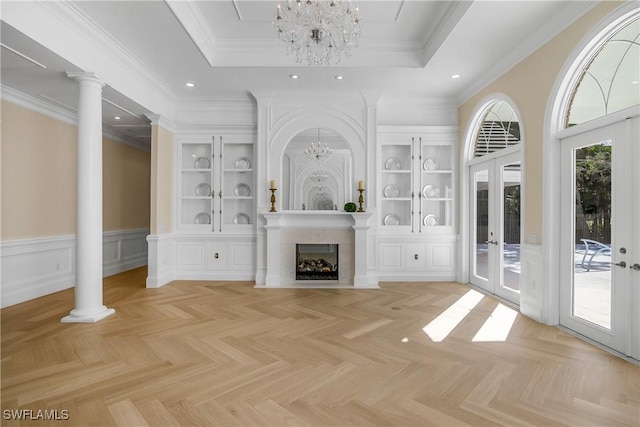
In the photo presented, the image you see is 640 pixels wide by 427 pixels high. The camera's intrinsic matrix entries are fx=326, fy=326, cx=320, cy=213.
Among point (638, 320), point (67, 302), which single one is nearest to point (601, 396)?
point (638, 320)

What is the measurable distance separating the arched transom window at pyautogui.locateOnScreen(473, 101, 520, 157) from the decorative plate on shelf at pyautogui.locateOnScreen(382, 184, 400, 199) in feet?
4.56

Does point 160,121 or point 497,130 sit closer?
point 497,130

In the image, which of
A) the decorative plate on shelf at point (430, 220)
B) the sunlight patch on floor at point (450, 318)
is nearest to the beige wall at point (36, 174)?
the sunlight patch on floor at point (450, 318)

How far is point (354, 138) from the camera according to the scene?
18.1 ft

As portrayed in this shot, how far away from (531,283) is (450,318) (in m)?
1.05

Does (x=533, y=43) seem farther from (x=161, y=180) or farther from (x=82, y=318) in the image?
(x=82, y=318)

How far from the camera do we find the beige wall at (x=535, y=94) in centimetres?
337

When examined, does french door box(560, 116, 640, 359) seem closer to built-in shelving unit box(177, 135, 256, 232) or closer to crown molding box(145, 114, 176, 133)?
built-in shelving unit box(177, 135, 256, 232)

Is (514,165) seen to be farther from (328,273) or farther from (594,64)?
(328,273)

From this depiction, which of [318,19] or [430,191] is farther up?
[318,19]

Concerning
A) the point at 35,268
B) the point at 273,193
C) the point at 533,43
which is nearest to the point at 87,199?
the point at 35,268

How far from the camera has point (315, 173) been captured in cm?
561

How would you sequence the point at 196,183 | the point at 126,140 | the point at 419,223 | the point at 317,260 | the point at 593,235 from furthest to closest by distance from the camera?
the point at 126,140 → the point at 196,183 → the point at 419,223 → the point at 317,260 → the point at 593,235

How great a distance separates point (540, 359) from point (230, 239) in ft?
15.1
